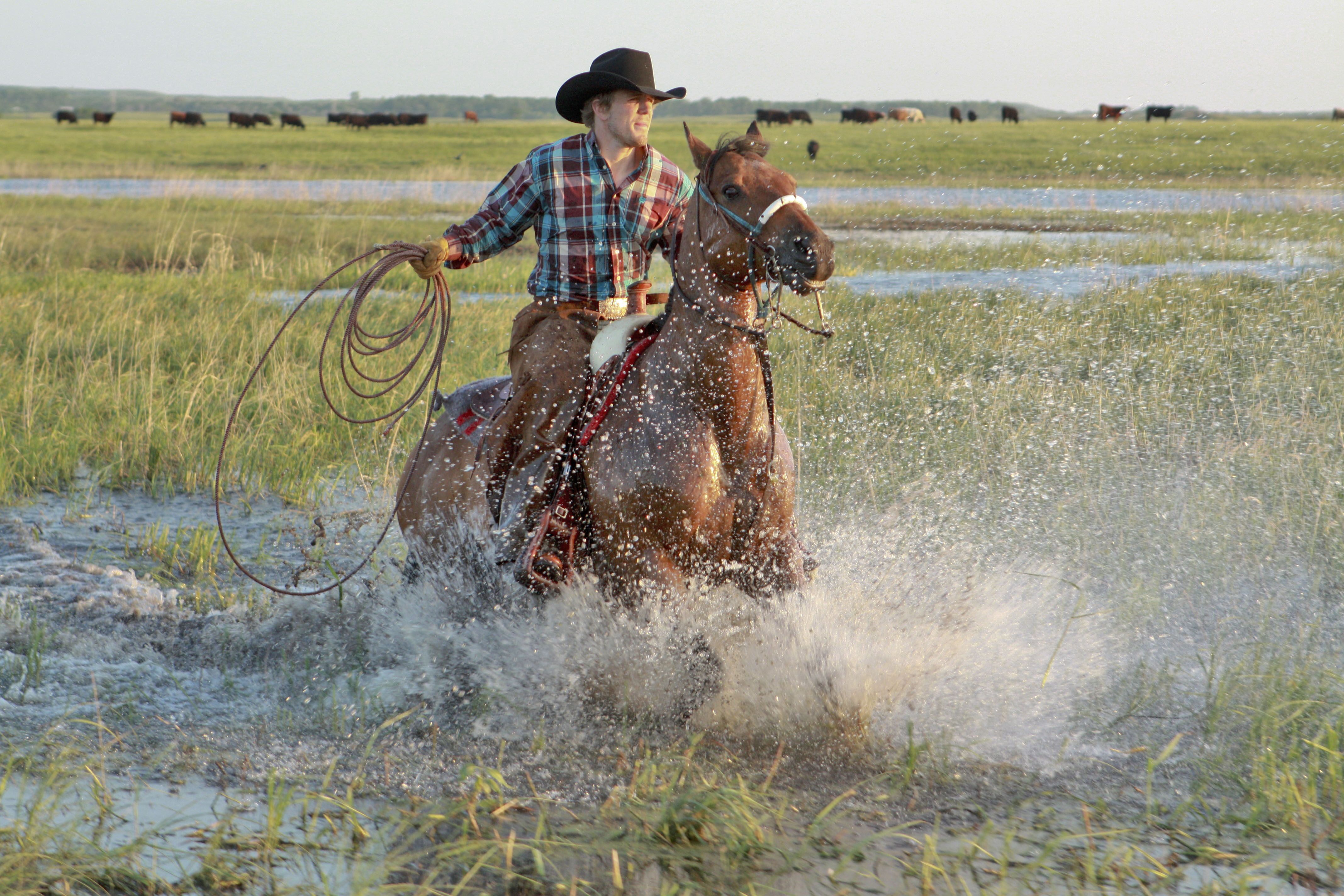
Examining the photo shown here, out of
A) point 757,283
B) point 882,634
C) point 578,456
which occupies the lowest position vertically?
point 882,634

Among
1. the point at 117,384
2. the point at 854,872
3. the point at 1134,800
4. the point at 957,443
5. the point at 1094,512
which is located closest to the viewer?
the point at 854,872

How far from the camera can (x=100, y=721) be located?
12.3 ft

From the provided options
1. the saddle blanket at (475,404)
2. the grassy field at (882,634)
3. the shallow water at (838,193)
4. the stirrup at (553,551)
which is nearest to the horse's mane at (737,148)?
the stirrup at (553,551)

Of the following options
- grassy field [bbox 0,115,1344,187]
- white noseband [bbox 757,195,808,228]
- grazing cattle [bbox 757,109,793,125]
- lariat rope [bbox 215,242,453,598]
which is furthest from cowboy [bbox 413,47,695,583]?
grazing cattle [bbox 757,109,793,125]

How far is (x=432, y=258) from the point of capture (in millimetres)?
4270

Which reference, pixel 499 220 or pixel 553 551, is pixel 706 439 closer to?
pixel 553 551

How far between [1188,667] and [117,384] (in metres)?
7.21

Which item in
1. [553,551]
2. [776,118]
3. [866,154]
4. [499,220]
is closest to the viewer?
[553,551]

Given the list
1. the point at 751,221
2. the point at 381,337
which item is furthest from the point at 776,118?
the point at 751,221

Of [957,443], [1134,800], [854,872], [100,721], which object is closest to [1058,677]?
[1134,800]

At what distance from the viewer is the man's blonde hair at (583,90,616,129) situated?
420 cm

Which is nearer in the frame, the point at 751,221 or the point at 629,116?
the point at 751,221

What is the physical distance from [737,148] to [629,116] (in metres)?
0.75

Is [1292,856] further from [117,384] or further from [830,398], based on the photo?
[117,384]
